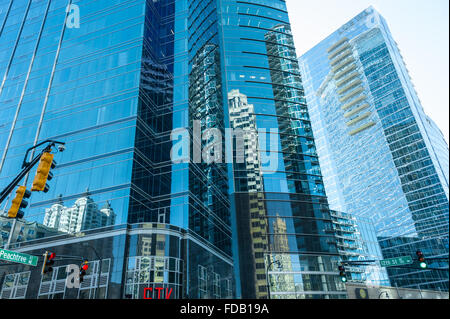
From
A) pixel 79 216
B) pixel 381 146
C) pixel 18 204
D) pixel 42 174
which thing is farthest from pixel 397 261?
pixel 381 146

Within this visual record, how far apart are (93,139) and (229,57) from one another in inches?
1394

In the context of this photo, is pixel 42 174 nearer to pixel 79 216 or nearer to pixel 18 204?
pixel 18 204

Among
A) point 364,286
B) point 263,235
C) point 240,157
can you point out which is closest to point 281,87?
point 240,157

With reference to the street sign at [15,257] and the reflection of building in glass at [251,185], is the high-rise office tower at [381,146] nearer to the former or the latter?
the reflection of building in glass at [251,185]

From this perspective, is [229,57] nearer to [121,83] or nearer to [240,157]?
[240,157]

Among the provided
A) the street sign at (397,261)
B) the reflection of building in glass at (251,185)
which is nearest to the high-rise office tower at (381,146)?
the reflection of building in glass at (251,185)

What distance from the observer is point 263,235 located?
56469 millimetres

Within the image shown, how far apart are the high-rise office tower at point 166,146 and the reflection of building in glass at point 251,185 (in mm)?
248

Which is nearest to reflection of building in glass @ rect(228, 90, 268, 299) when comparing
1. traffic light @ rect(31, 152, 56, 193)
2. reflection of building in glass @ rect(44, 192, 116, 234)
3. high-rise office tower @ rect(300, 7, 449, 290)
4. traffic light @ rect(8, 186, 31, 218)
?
reflection of building in glass @ rect(44, 192, 116, 234)

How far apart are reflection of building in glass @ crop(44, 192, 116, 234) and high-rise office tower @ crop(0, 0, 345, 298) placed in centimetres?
24

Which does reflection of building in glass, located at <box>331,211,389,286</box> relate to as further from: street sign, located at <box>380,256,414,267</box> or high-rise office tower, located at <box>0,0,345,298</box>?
street sign, located at <box>380,256,414,267</box>

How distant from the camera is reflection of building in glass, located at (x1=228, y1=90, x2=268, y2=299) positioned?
180 ft

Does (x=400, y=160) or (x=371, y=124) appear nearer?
(x=400, y=160)

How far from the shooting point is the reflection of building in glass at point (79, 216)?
39.3 m
